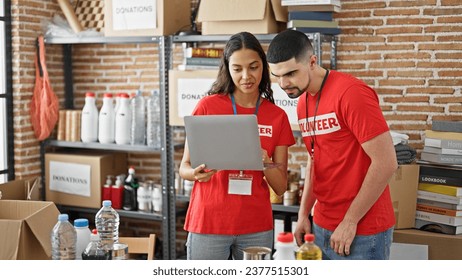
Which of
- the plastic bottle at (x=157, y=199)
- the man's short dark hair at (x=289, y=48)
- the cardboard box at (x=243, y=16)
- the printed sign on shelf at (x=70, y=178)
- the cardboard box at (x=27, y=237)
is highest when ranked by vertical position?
the cardboard box at (x=243, y=16)

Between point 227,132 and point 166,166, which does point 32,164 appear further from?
point 227,132

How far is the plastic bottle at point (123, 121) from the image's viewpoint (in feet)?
15.1

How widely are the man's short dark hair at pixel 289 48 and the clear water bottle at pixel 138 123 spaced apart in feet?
7.48

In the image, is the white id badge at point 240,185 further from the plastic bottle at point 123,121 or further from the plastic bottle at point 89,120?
the plastic bottle at point 89,120

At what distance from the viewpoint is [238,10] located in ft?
A: 13.3

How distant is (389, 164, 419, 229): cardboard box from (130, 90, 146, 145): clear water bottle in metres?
1.79

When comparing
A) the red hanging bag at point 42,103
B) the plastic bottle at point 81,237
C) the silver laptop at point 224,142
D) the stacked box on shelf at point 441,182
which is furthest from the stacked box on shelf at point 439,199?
the red hanging bag at point 42,103

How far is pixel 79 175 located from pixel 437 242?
99.3 inches

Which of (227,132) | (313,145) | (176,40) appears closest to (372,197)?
(313,145)

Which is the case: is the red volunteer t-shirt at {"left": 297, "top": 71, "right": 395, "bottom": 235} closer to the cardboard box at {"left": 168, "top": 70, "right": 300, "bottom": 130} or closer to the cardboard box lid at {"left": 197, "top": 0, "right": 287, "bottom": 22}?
the cardboard box lid at {"left": 197, "top": 0, "right": 287, "bottom": 22}

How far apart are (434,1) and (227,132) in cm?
215

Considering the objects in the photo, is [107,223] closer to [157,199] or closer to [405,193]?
[405,193]

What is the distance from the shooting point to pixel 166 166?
4.49 metres
